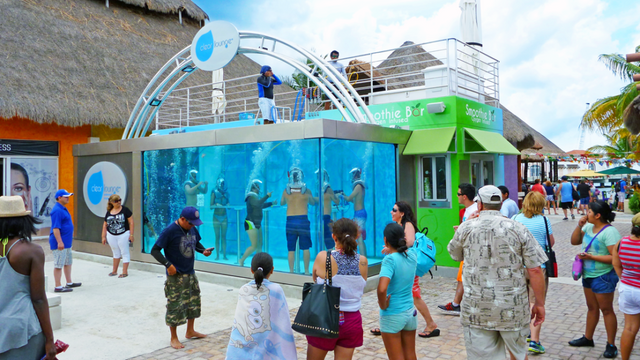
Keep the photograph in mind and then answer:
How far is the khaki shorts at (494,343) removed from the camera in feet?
10.9

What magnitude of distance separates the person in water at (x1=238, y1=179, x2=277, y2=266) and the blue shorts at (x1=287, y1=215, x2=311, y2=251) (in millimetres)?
660

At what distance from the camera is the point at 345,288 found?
11.8 ft

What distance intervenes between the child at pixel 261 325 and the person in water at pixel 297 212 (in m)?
3.80

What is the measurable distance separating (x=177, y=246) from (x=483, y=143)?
598cm

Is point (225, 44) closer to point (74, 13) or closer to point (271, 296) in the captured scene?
point (271, 296)

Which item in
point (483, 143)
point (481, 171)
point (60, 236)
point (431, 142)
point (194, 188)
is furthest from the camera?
point (481, 171)

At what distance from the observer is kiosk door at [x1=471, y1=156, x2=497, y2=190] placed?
31.0 ft

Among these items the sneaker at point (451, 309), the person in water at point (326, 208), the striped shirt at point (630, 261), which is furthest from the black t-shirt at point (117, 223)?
the striped shirt at point (630, 261)

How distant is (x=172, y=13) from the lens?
2227 cm

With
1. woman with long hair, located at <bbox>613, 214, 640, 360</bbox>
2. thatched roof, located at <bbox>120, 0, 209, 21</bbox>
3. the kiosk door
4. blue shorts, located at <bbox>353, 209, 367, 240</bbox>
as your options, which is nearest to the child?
woman with long hair, located at <bbox>613, 214, 640, 360</bbox>

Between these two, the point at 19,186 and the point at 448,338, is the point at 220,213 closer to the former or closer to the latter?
the point at 448,338

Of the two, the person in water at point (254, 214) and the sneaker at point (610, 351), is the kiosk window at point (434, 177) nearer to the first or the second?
the person in water at point (254, 214)

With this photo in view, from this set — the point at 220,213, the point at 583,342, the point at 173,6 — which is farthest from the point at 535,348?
the point at 173,6

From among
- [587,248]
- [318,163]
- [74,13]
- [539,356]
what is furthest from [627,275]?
[74,13]
